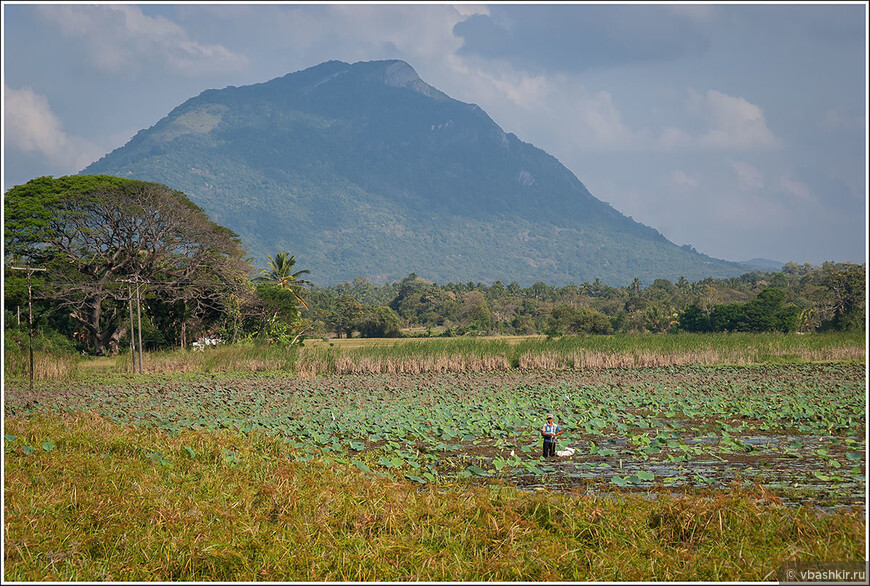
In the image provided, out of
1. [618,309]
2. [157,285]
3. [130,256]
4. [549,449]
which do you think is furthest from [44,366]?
[618,309]

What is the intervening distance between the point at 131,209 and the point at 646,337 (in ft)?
71.1

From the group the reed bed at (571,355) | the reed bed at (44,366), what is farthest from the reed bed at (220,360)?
the reed bed at (44,366)

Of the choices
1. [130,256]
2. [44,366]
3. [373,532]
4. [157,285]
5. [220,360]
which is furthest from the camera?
[157,285]

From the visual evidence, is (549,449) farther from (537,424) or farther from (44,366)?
(44,366)

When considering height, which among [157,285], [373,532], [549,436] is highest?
[157,285]

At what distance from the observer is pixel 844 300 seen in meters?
33.0

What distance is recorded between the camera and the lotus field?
29.4 feet

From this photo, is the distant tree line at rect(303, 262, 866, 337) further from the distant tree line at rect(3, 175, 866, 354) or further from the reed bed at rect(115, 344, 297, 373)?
the reed bed at rect(115, 344, 297, 373)

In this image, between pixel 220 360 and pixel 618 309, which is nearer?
pixel 220 360

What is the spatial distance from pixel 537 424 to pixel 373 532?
25.3ft

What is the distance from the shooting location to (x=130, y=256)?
29688 millimetres

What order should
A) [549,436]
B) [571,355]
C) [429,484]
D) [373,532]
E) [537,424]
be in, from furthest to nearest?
[571,355]
[537,424]
[549,436]
[429,484]
[373,532]

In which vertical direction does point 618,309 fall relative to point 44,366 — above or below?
above

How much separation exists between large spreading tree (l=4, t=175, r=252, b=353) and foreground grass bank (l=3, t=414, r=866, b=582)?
46.3 ft
